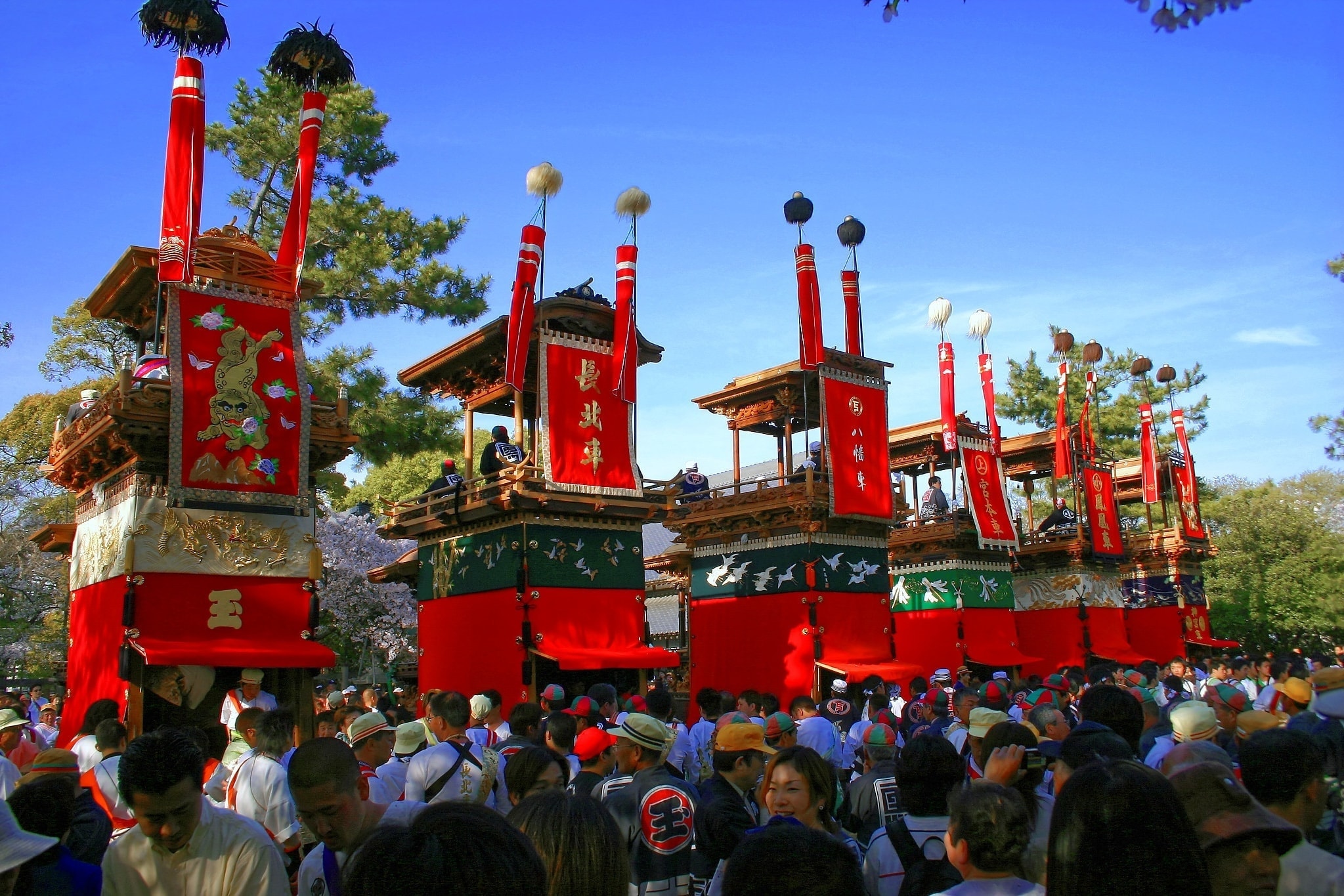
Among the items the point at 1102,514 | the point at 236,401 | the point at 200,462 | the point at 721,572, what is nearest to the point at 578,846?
the point at 200,462

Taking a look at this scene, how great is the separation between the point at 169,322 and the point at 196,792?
10933 mm

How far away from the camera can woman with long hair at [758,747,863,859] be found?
4.56 meters

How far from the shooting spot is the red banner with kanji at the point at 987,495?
25094 millimetres

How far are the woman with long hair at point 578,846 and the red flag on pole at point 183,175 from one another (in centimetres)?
1192

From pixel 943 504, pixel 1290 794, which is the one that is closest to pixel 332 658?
pixel 1290 794

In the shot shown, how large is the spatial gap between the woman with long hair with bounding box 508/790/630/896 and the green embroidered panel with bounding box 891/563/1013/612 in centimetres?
2407

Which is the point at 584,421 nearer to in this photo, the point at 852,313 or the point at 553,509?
the point at 553,509

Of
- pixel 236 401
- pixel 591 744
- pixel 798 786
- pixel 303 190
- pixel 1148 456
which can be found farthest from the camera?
pixel 1148 456

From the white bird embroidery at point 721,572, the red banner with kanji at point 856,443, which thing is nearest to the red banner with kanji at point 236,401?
the red banner with kanji at point 856,443

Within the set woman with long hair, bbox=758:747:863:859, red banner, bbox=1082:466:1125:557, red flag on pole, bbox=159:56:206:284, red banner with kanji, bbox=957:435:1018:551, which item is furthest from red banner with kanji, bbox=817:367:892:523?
woman with long hair, bbox=758:747:863:859

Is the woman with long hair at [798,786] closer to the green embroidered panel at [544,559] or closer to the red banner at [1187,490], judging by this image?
the green embroidered panel at [544,559]

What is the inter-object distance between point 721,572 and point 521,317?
860cm

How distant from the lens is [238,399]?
13703 mm

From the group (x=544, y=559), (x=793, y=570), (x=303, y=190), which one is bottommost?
(x=793, y=570)
